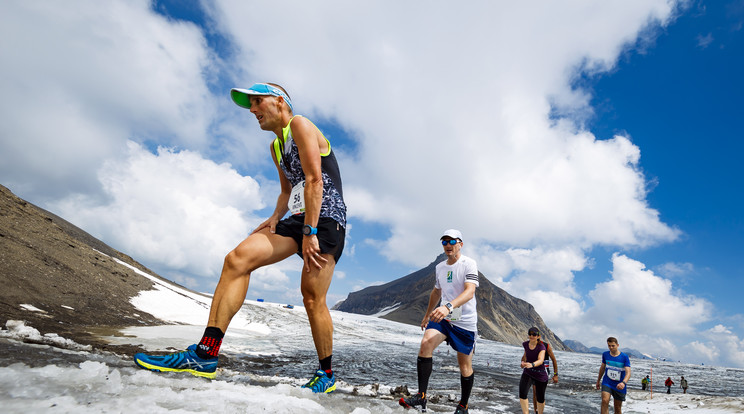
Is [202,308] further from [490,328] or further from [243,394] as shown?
[490,328]

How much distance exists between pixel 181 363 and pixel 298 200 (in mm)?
1493

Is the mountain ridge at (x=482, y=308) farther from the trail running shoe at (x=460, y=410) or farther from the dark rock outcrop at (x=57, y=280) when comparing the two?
the trail running shoe at (x=460, y=410)

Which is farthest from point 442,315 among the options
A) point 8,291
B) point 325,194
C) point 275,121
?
point 8,291

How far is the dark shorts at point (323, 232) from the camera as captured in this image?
10.2 ft

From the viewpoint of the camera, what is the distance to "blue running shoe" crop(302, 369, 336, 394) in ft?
9.93

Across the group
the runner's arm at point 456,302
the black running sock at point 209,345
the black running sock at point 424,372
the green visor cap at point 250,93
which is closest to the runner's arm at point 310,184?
the green visor cap at point 250,93

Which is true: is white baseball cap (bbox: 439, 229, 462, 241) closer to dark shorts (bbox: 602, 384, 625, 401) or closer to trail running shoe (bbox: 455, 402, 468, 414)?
trail running shoe (bbox: 455, 402, 468, 414)

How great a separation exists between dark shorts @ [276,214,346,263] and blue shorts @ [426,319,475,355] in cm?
190

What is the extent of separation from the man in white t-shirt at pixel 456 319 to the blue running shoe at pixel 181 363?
2220 millimetres

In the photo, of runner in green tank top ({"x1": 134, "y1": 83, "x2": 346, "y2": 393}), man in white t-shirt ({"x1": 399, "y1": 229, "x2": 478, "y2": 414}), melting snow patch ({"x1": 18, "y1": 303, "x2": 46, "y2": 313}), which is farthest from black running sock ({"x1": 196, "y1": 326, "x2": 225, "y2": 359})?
melting snow patch ({"x1": 18, "y1": 303, "x2": 46, "y2": 313})

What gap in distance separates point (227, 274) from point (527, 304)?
216 meters

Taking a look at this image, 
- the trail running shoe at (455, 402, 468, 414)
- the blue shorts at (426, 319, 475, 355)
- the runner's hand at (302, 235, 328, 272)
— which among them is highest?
the runner's hand at (302, 235, 328, 272)

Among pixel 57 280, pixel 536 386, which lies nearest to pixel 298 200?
pixel 536 386

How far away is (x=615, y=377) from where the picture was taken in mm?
7312
